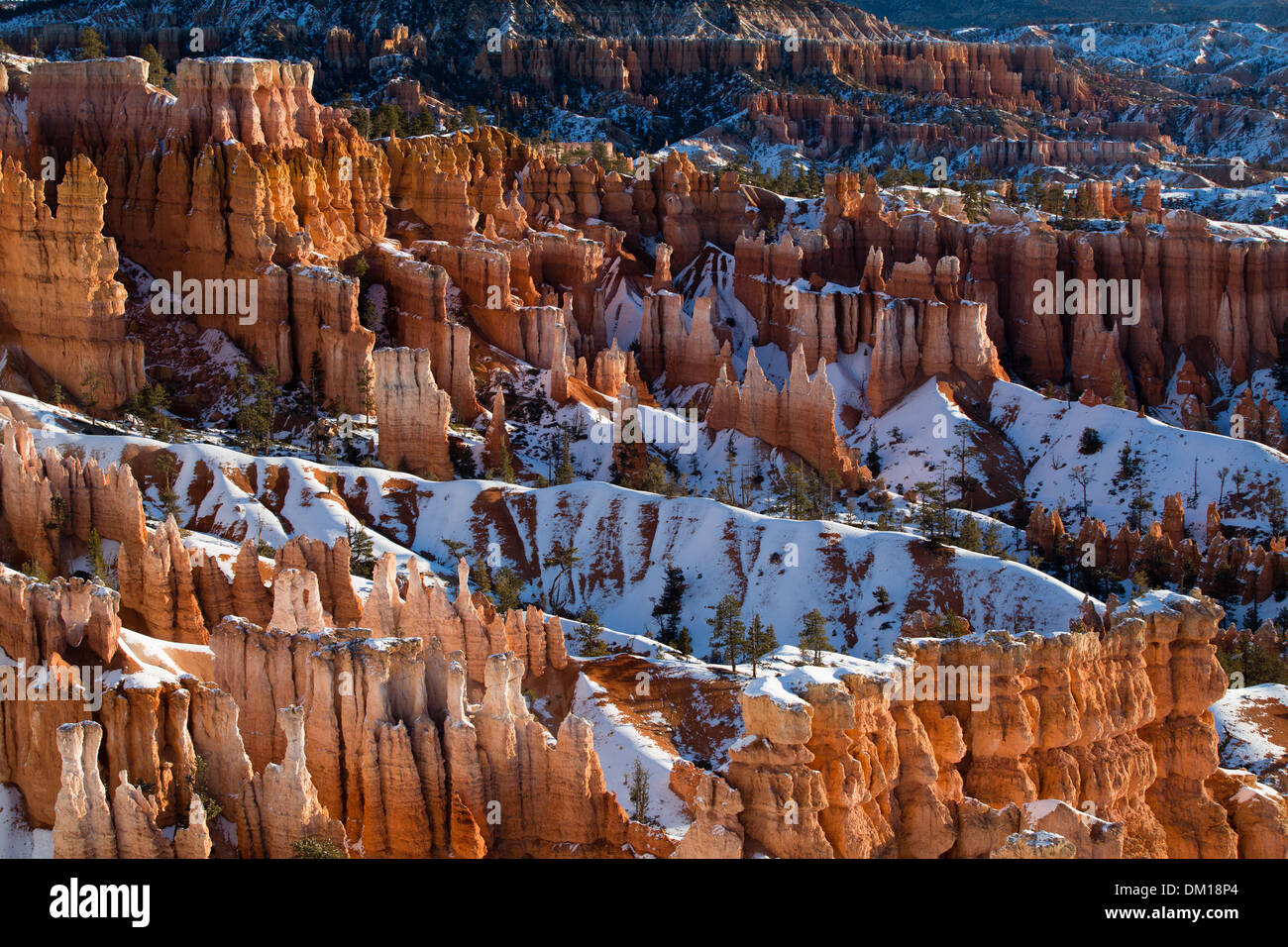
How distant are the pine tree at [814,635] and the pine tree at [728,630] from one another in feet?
7.89

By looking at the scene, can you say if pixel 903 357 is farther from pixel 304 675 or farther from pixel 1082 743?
pixel 304 675

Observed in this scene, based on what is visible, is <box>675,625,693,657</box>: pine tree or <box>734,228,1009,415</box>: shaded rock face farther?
<box>734,228,1009,415</box>: shaded rock face

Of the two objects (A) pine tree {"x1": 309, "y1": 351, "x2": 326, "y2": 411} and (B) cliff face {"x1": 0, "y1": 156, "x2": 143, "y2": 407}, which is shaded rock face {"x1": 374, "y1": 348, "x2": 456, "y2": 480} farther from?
(B) cliff face {"x1": 0, "y1": 156, "x2": 143, "y2": 407}

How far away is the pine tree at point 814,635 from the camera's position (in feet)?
247

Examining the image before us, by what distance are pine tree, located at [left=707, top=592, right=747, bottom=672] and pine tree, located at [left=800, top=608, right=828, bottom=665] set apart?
7.89 feet

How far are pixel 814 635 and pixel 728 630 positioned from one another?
4254 millimetres

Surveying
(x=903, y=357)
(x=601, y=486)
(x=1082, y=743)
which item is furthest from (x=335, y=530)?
(x=903, y=357)

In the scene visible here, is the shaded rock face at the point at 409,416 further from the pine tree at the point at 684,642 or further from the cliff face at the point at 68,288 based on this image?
the pine tree at the point at 684,642

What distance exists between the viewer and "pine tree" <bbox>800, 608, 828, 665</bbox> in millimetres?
75375

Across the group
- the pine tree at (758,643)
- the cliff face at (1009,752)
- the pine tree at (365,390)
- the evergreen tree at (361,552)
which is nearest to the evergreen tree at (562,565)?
the evergreen tree at (361,552)

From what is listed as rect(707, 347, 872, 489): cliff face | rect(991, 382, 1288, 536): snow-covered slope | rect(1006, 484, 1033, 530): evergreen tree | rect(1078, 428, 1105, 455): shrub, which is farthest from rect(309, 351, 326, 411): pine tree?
rect(1078, 428, 1105, 455): shrub

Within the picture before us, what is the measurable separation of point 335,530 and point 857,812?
43102mm

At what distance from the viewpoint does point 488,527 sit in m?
92.9

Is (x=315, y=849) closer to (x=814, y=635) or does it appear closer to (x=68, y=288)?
(x=814, y=635)
